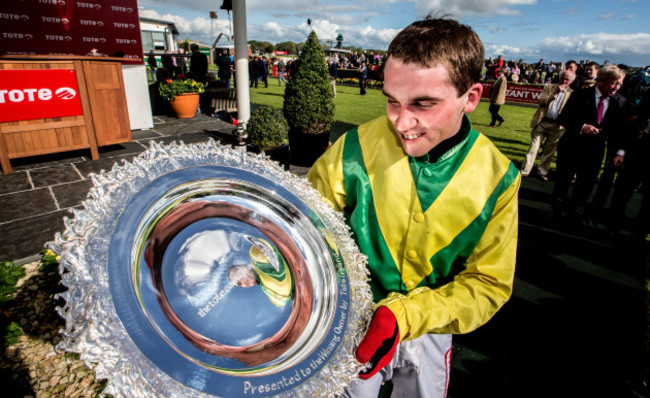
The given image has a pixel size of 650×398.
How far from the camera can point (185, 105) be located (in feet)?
32.0

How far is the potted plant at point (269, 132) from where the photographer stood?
5941mm

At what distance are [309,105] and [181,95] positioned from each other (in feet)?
17.2

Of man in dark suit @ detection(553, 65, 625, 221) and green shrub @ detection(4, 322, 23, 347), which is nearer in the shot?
green shrub @ detection(4, 322, 23, 347)

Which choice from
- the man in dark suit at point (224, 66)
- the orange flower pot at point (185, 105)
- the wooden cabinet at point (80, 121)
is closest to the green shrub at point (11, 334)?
the wooden cabinet at point (80, 121)

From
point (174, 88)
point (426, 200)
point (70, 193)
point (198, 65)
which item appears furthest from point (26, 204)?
point (198, 65)

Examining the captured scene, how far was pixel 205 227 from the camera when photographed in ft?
3.18

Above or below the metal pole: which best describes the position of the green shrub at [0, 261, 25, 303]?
below

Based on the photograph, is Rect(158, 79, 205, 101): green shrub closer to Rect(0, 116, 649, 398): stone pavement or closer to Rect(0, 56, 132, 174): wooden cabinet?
Rect(0, 56, 132, 174): wooden cabinet

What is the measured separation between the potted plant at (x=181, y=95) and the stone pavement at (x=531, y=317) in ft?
14.8

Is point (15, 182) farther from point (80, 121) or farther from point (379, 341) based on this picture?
point (379, 341)

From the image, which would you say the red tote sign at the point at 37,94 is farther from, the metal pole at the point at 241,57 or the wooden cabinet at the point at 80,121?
the metal pole at the point at 241,57

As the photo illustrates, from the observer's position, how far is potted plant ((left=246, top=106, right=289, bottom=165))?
19.5 feet

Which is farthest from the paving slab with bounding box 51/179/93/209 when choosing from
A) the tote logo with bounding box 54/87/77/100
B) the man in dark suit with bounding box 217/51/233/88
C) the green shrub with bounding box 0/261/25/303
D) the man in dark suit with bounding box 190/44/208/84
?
the man in dark suit with bounding box 217/51/233/88

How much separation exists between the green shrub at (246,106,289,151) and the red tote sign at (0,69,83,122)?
2.95 m
